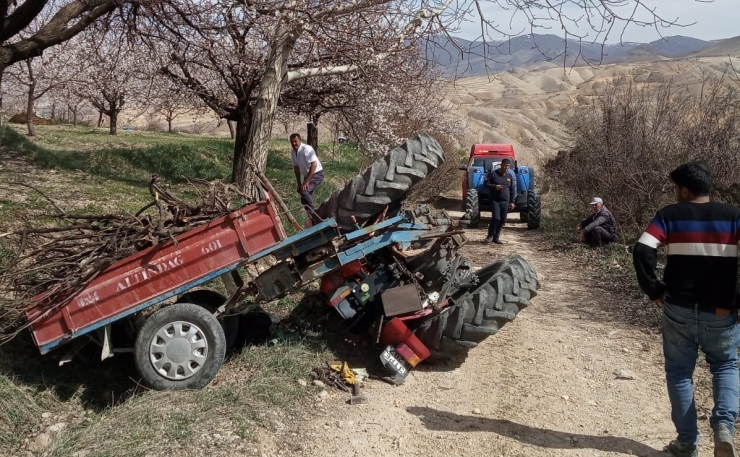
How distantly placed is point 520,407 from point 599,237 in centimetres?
667

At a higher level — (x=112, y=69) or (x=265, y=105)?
(x=112, y=69)

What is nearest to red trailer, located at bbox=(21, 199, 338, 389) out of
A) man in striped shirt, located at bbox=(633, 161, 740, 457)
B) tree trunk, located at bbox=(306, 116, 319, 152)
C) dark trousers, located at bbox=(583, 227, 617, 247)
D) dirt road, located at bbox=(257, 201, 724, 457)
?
dirt road, located at bbox=(257, 201, 724, 457)

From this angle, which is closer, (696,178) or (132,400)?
(696,178)

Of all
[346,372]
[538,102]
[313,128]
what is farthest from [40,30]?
[538,102]

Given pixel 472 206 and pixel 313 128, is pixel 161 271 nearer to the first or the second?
pixel 472 206

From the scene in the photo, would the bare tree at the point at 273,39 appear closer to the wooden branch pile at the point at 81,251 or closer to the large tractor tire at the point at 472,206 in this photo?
the wooden branch pile at the point at 81,251

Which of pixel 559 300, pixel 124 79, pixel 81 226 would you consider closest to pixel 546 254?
pixel 559 300

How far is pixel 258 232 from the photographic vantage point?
506cm

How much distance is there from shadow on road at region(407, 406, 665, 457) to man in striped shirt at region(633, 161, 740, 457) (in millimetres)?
309

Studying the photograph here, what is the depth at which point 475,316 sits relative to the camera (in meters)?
5.48

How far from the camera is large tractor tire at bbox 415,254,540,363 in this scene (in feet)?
17.9

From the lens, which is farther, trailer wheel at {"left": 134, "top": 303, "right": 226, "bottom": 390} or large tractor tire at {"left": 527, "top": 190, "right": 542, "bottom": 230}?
large tractor tire at {"left": 527, "top": 190, "right": 542, "bottom": 230}

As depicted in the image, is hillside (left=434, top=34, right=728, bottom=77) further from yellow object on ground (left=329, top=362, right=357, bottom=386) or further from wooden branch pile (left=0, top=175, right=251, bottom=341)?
yellow object on ground (left=329, top=362, right=357, bottom=386)

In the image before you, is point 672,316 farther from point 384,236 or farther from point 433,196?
point 433,196
